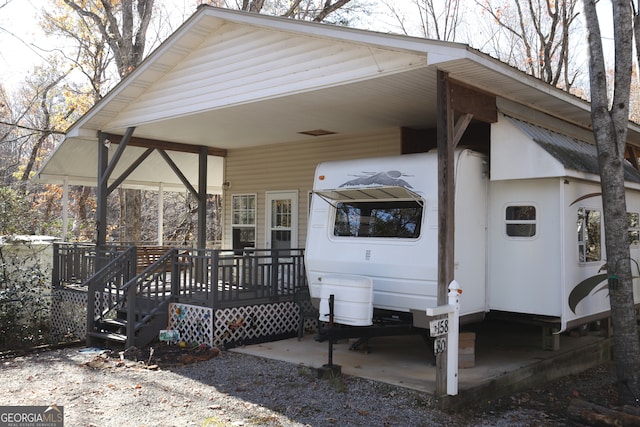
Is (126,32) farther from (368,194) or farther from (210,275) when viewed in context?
(368,194)

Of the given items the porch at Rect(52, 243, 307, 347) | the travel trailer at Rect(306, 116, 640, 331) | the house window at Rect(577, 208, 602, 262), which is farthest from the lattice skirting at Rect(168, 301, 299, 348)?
the house window at Rect(577, 208, 602, 262)

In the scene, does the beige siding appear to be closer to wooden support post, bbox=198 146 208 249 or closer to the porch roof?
the porch roof

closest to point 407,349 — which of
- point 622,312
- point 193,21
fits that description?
point 622,312

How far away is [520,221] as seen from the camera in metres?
6.85

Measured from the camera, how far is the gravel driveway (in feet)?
17.7

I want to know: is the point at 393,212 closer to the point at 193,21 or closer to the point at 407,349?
the point at 407,349

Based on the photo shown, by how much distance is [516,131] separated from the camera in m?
6.81

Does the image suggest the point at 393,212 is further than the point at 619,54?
Yes

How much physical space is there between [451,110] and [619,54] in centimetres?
203

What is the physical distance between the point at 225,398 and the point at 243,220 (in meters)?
7.37

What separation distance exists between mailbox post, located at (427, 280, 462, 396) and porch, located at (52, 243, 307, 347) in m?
3.47

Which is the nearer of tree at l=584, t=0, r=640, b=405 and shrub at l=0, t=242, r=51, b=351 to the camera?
tree at l=584, t=0, r=640, b=405

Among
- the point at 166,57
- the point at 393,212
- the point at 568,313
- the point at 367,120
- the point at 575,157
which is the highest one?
the point at 166,57

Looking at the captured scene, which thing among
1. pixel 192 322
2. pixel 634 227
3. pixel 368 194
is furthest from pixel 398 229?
pixel 634 227
